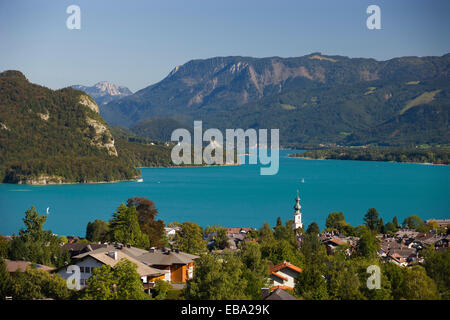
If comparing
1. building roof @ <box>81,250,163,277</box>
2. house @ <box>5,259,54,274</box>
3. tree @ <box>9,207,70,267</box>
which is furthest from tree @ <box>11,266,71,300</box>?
tree @ <box>9,207,70,267</box>

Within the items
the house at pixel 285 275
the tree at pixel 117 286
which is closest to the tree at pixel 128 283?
the tree at pixel 117 286

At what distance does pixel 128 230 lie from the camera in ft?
72.6

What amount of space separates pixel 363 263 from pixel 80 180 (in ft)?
245

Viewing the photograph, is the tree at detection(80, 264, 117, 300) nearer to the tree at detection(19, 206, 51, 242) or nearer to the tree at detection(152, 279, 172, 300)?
the tree at detection(152, 279, 172, 300)

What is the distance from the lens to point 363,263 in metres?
16.2

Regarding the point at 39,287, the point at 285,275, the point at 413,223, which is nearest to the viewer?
the point at 39,287

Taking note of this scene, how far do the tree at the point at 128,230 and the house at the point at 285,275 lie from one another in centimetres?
664

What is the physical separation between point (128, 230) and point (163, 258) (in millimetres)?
4373

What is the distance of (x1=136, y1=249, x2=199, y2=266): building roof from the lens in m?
17.6

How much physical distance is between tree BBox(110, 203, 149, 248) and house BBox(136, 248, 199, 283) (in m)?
3.33

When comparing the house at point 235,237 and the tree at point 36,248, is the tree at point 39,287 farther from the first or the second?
the house at point 235,237

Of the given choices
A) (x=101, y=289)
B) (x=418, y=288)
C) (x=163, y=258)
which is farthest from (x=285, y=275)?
(x=101, y=289)

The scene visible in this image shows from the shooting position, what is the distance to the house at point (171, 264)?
17.6m

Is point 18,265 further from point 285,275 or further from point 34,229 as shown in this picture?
point 285,275
